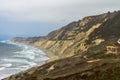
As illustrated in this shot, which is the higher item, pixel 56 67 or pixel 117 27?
pixel 117 27

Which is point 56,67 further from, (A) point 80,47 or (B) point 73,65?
(A) point 80,47

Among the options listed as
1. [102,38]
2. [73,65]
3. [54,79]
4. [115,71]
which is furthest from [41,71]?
[102,38]

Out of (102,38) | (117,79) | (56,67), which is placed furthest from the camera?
(102,38)

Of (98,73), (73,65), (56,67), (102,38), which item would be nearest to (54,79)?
(98,73)

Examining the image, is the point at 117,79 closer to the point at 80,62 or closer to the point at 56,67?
the point at 80,62

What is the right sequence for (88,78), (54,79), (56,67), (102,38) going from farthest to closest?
(102,38), (56,67), (54,79), (88,78)

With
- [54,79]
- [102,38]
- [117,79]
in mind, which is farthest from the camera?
[102,38]

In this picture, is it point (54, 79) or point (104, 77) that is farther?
point (54, 79)

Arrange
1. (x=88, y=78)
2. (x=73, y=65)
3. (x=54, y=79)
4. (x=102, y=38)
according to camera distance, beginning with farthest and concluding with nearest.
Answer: (x=102, y=38)
(x=73, y=65)
(x=54, y=79)
(x=88, y=78)

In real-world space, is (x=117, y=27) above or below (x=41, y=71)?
above
